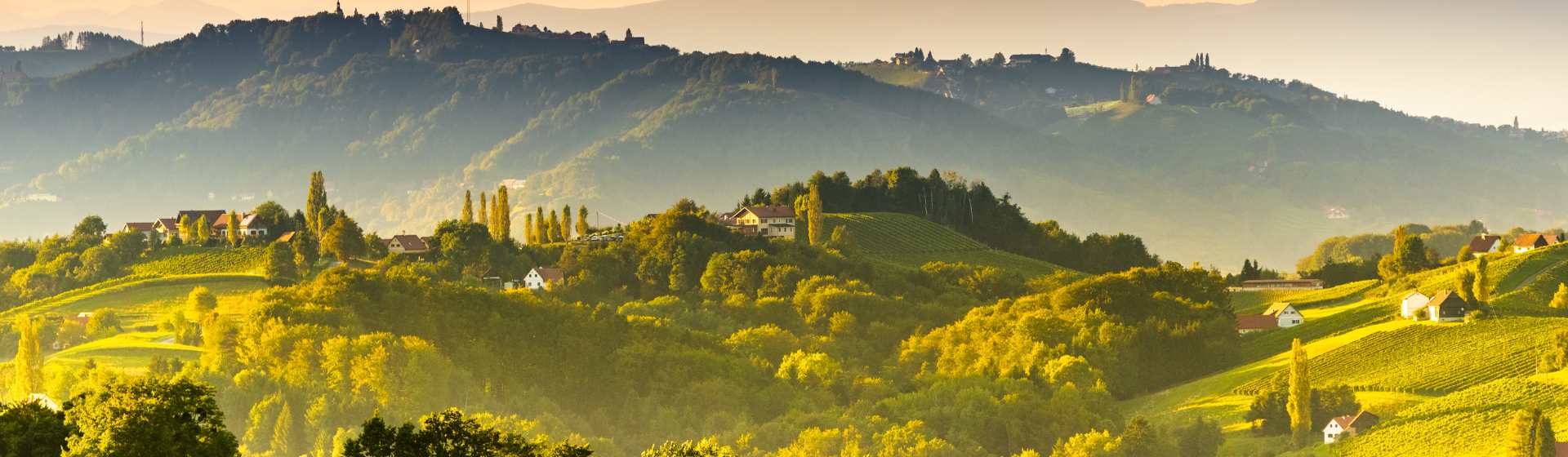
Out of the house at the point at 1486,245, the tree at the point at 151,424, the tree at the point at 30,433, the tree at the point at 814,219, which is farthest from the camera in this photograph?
the house at the point at 1486,245

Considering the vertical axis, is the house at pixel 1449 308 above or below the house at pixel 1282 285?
above

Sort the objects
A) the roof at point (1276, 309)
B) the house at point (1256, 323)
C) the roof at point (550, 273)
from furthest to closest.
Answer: the roof at point (550, 273) < the roof at point (1276, 309) < the house at point (1256, 323)

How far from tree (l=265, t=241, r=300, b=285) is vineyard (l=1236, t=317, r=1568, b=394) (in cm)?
7114

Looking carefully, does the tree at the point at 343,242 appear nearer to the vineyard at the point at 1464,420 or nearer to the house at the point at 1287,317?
the house at the point at 1287,317

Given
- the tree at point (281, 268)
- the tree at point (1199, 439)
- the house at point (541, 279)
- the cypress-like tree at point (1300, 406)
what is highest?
the tree at point (281, 268)

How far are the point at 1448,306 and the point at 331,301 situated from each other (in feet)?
234

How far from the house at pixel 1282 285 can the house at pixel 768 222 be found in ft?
145

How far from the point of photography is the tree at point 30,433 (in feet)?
155

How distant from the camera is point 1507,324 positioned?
117m

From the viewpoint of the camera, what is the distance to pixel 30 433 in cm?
4812

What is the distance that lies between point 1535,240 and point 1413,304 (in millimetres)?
54532

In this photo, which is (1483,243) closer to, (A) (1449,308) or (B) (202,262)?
(A) (1449,308)

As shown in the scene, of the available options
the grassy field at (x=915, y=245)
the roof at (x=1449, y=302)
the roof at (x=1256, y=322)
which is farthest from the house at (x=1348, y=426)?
the grassy field at (x=915, y=245)

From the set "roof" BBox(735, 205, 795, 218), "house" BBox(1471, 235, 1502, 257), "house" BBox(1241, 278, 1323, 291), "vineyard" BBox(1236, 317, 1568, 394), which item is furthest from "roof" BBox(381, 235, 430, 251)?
"house" BBox(1471, 235, 1502, 257)
